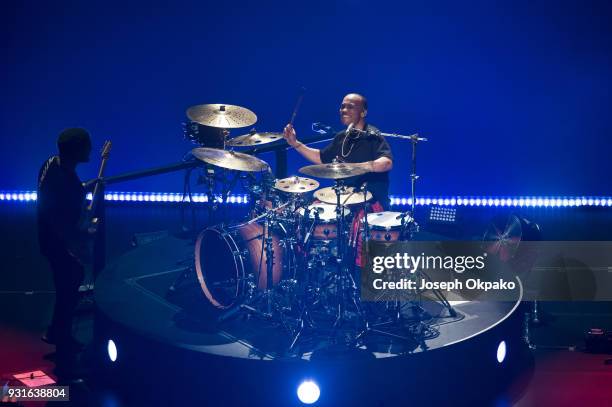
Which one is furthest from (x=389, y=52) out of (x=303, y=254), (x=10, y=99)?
(x=10, y=99)

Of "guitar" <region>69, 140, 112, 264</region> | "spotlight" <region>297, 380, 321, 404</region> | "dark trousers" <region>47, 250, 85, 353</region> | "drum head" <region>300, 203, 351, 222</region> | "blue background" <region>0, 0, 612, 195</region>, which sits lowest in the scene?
"spotlight" <region>297, 380, 321, 404</region>

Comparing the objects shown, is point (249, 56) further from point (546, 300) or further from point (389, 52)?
point (546, 300)

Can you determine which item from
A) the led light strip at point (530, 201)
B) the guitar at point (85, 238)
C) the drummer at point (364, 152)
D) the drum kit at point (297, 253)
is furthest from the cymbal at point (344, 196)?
the led light strip at point (530, 201)

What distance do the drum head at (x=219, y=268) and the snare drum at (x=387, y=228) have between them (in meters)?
0.97

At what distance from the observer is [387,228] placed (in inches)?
187

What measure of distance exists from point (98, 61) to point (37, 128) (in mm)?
1287

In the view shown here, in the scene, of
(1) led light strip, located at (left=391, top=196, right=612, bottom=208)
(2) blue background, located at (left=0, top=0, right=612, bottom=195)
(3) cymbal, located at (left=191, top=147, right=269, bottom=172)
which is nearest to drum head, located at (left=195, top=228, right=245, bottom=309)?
(3) cymbal, located at (left=191, top=147, right=269, bottom=172)

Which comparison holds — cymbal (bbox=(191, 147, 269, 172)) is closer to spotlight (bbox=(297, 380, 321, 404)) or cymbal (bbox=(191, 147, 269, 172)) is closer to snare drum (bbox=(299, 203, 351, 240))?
snare drum (bbox=(299, 203, 351, 240))

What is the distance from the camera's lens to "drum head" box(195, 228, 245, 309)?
493 cm

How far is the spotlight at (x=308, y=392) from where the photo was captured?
4.16 m

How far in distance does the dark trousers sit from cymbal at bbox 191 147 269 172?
1.24 metres

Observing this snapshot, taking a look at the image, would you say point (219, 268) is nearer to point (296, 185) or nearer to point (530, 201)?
point (296, 185)

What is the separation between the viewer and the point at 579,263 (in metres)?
7.56

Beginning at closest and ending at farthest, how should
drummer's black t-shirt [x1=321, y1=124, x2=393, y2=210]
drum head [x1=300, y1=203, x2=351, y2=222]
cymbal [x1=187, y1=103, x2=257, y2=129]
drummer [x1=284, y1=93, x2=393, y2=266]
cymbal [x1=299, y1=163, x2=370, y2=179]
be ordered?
cymbal [x1=299, y1=163, x2=370, y2=179], drum head [x1=300, y1=203, x2=351, y2=222], cymbal [x1=187, y1=103, x2=257, y2=129], drummer [x1=284, y1=93, x2=393, y2=266], drummer's black t-shirt [x1=321, y1=124, x2=393, y2=210]
